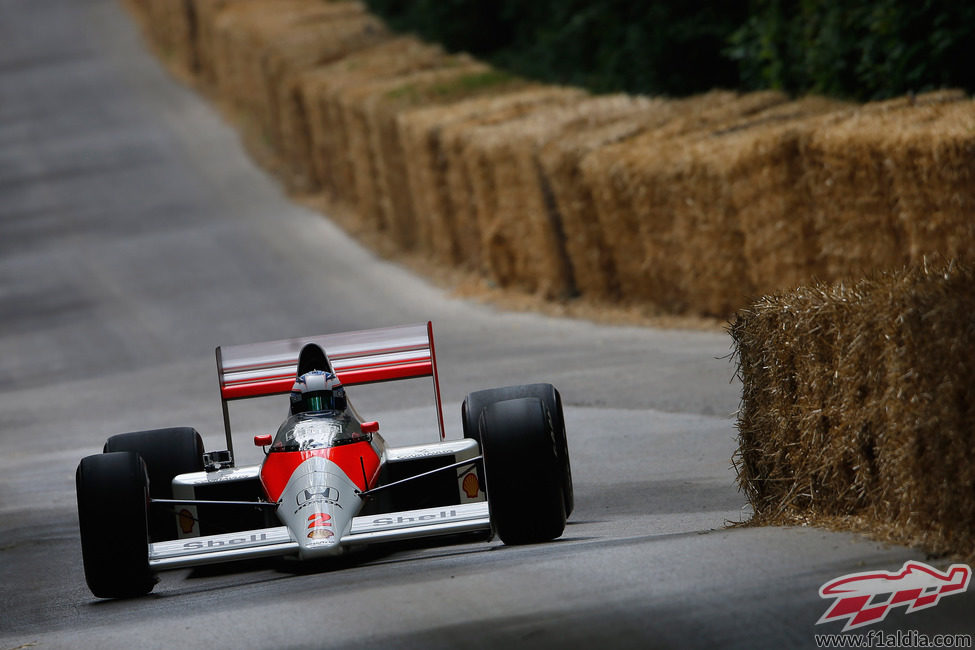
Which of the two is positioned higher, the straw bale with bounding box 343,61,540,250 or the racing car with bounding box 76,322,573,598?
the straw bale with bounding box 343,61,540,250

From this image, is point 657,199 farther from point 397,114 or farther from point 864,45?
point 397,114

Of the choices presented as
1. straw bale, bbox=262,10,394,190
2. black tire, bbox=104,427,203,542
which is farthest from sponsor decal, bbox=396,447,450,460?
straw bale, bbox=262,10,394,190

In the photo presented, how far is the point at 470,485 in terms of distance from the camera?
8.08 metres

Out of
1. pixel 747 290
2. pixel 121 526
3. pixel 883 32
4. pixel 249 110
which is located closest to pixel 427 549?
pixel 121 526

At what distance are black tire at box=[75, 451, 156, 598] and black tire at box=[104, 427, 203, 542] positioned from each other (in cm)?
139

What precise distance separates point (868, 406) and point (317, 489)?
9.14 feet

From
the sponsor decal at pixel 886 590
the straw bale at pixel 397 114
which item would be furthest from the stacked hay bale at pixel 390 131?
the sponsor decal at pixel 886 590

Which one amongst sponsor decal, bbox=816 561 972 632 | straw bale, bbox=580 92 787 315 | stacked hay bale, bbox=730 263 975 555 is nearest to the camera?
sponsor decal, bbox=816 561 972 632

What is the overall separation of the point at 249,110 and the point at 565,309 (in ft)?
52.9

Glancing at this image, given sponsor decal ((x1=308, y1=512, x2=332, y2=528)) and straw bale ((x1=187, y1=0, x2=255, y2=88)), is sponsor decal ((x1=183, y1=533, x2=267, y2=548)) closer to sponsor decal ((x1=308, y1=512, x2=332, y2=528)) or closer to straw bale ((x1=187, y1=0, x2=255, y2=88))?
sponsor decal ((x1=308, y1=512, x2=332, y2=528))

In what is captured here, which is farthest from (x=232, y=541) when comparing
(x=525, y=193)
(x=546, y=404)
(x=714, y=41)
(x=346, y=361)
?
(x=714, y=41)

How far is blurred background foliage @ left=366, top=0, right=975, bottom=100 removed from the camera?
16.3 m

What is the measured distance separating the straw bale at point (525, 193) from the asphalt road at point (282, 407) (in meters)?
0.85

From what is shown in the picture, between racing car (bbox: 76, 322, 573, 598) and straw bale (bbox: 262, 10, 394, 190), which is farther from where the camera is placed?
straw bale (bbox: 262, 10, 394, 190)
